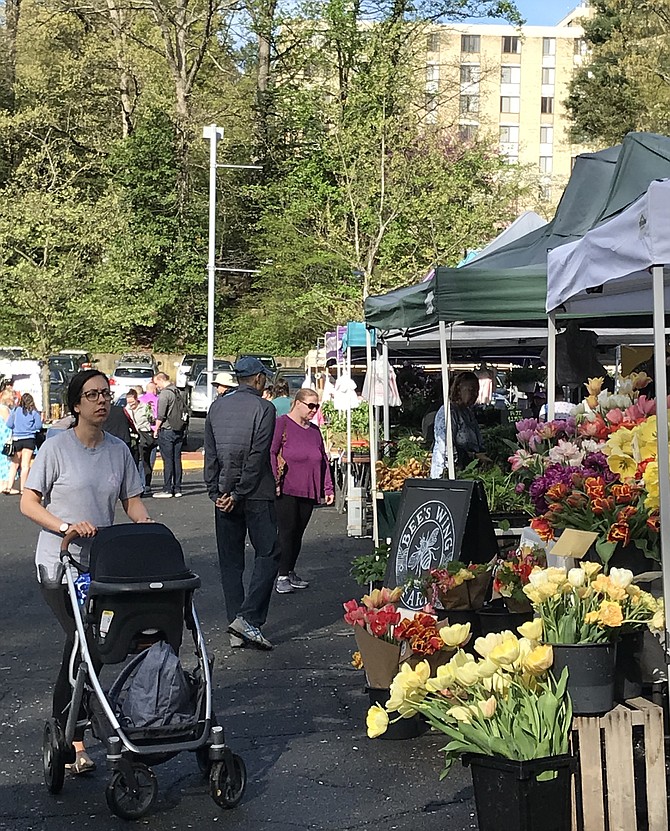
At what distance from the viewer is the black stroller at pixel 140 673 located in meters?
4.94

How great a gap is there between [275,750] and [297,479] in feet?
15.3

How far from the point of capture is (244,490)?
832 cm

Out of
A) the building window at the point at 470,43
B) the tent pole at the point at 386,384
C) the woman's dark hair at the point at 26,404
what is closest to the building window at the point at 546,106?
the building window at the point at 470,43

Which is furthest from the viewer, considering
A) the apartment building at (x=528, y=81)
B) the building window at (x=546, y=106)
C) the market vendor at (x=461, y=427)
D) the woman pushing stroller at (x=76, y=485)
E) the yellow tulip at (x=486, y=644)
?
the building window at (x=546, y=106)

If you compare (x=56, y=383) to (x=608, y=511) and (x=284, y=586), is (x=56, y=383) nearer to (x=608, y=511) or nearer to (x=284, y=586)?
(x=284, y=586)

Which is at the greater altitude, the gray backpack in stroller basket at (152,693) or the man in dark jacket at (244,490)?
the man in dark jacket at (244,490)

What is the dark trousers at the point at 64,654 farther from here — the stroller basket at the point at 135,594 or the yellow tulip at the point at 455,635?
the yellow tulip at the point at 455,635

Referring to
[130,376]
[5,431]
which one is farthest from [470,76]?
[5,431]

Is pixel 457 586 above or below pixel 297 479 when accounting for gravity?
below

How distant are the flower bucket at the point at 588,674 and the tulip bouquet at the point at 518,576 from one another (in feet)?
4.13

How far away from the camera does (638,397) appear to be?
Result: 224 inches

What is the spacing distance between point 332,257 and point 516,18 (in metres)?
11.7

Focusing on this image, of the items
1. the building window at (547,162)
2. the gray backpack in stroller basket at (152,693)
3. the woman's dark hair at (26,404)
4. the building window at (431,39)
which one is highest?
the building window at (547,162)

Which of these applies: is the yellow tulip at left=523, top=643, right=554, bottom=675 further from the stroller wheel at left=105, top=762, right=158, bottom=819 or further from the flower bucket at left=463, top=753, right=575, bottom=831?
the stroller wheel at left=105, top=762, right=158, bottom=819
